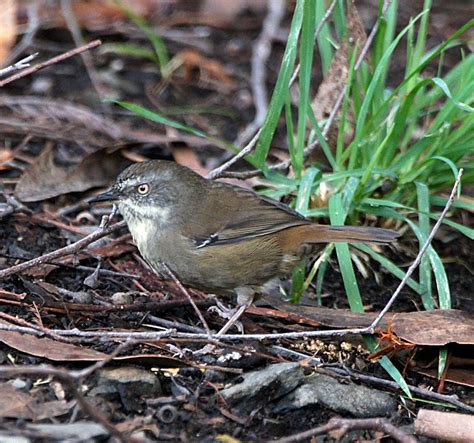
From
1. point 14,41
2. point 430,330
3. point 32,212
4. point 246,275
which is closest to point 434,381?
point 430,330

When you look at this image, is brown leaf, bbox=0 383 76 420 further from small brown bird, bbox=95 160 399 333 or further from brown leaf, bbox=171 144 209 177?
brown leaf, bbox=171 144 209 177

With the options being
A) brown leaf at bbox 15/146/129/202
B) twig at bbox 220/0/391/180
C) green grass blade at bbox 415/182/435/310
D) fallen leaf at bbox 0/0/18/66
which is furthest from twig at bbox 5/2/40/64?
green grass blade at bbox 415/182/435/310

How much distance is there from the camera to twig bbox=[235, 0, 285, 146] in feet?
24.7

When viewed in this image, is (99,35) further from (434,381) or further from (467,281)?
(434,381)

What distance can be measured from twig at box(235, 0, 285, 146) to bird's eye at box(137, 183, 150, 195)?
6.47 feet

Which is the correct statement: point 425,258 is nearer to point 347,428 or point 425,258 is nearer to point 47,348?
point 347,428

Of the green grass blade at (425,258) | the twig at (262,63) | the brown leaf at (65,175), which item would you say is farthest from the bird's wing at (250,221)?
the twig at (262,63)

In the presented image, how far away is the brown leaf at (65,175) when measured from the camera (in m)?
6.20

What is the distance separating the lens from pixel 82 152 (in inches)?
275

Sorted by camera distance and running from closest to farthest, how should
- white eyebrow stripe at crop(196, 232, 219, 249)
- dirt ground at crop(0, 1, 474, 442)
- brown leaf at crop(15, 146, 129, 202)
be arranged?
dirt ground at crop(0, 1, 474, 442), white eyebrow stripe at crop(196, 232, 219, 249), brown leaf at crop(15, 146, 129, 202)

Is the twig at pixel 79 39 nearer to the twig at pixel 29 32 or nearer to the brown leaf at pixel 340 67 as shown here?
the twig at pixel 29 32

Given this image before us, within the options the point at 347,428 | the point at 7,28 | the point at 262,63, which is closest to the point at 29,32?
the point at 7,28

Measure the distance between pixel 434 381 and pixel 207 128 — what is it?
351cm

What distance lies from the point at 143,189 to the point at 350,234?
1.23 metres
